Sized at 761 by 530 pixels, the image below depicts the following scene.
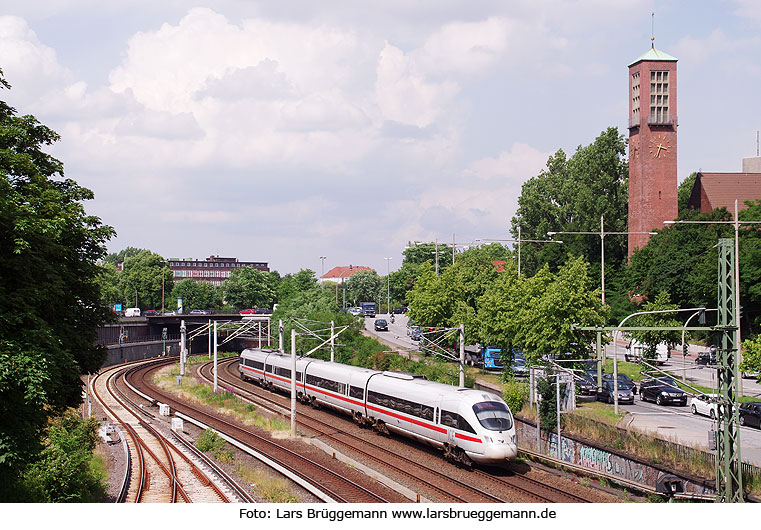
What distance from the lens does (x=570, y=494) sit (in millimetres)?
23312

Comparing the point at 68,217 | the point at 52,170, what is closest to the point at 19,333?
the point at 68,217

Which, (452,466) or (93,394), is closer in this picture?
(452,466)

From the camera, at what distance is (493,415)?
87.8 feet

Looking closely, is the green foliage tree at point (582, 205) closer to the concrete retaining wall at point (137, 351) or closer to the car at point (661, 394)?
the car at point (661, 394)

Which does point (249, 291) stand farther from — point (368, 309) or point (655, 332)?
point (655, 332)

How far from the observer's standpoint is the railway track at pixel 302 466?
23.1 meters

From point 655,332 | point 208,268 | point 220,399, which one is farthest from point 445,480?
point 208,268

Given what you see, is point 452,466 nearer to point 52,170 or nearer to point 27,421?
point 27,421

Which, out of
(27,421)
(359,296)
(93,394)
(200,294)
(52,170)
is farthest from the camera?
(359,296)

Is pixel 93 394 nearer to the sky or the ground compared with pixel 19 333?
nearer to the ground

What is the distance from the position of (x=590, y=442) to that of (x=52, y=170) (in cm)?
2375

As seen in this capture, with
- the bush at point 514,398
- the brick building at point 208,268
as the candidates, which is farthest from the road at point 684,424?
the brick building at point 208,268

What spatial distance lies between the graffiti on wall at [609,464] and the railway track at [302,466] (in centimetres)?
831

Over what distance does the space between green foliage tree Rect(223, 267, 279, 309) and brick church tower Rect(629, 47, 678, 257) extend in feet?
267
